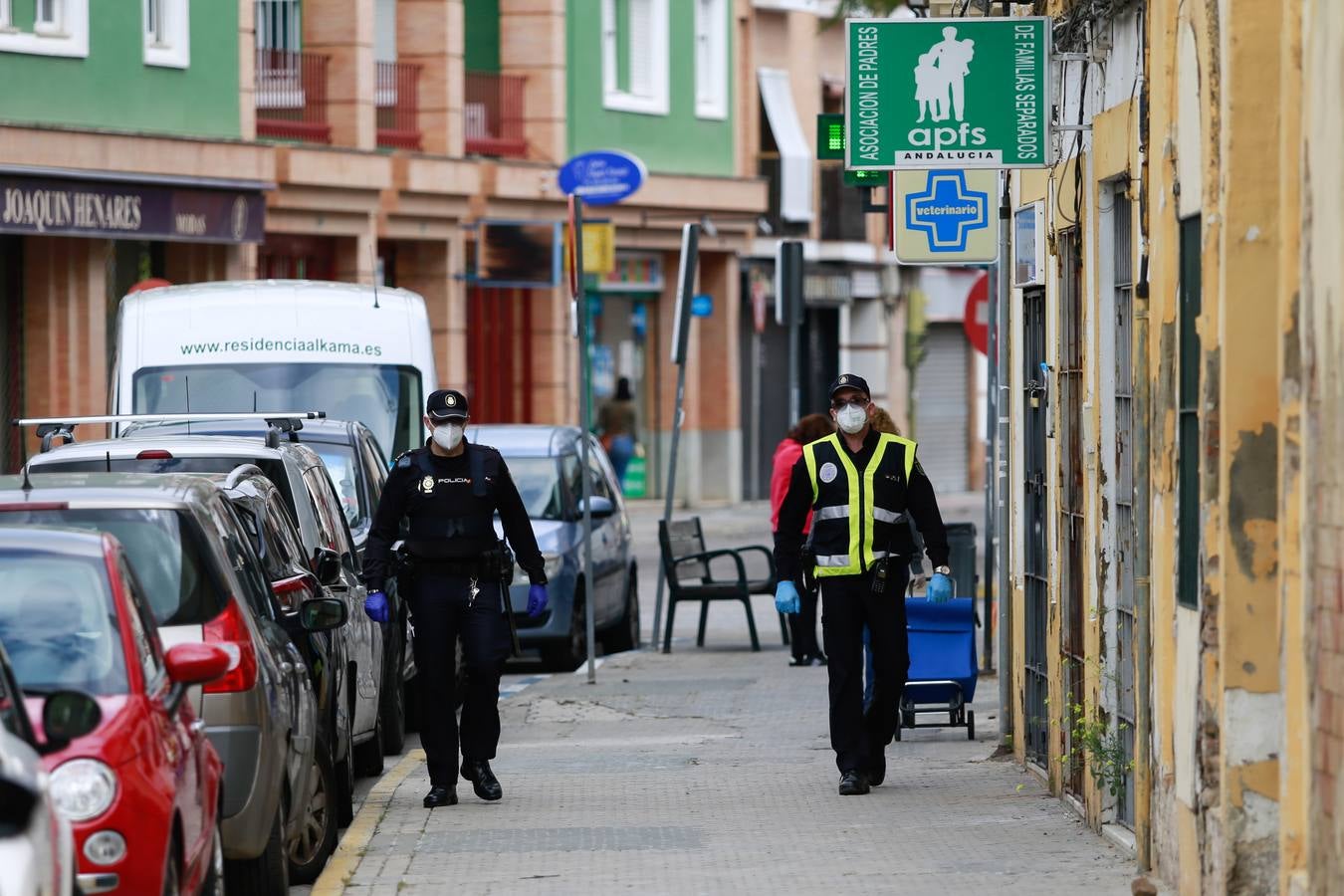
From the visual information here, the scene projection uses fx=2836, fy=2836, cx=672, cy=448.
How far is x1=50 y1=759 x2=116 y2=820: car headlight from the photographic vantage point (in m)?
7.10

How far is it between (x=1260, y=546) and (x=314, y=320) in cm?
1176

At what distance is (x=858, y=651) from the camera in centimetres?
1230

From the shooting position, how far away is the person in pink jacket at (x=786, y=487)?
17453mm

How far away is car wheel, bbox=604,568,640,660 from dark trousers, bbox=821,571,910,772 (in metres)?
8.35

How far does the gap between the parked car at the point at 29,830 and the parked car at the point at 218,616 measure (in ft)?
6.53

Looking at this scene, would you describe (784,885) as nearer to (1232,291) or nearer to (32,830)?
(1232,291)

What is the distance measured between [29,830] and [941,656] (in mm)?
8315

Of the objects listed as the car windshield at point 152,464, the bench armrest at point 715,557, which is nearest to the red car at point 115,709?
the car windshield at point 152,464

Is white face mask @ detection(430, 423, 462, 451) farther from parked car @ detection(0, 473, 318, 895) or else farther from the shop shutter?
the shop shutter

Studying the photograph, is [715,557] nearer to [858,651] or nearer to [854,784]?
[858,651]

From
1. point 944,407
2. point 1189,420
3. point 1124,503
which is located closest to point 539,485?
point 1124,503

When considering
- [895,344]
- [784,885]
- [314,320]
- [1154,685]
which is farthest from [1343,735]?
[895,344]

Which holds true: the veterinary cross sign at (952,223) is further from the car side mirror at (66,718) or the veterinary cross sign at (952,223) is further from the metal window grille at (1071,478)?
the car side mirror at (66,718)

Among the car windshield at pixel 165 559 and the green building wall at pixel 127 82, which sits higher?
the green building wall at pixel 127 82
